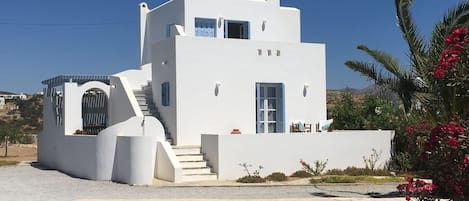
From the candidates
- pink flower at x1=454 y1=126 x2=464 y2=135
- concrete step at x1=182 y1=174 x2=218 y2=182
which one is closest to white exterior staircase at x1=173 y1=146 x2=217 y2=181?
concrete step at x1=182 y1=174 x2=218 y2=182

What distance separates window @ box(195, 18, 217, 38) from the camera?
79.3 feet

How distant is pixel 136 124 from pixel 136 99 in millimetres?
3345

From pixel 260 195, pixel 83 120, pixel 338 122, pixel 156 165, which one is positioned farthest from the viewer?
pixel 338 122

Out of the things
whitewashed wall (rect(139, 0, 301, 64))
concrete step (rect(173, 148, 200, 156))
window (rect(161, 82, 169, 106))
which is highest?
whitewashed wall (rect(139, 0, 301, 64))

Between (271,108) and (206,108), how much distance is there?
2929mm

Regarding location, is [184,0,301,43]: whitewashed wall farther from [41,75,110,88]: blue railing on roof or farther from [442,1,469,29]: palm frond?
[442,1,469,29]: palm frond

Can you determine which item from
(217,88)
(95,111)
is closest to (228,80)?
(217,88)

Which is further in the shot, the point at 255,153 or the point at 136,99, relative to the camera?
the point at 136,99

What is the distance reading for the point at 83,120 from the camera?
80.8 ft

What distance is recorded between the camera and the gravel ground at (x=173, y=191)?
13953 millimetres

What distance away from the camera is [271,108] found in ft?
73.3

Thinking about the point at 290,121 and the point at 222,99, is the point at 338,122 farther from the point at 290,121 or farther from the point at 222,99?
the point at 222,99

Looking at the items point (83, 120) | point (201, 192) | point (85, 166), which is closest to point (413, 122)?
point (201, 192)

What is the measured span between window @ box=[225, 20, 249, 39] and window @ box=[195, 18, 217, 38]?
2.18ft
